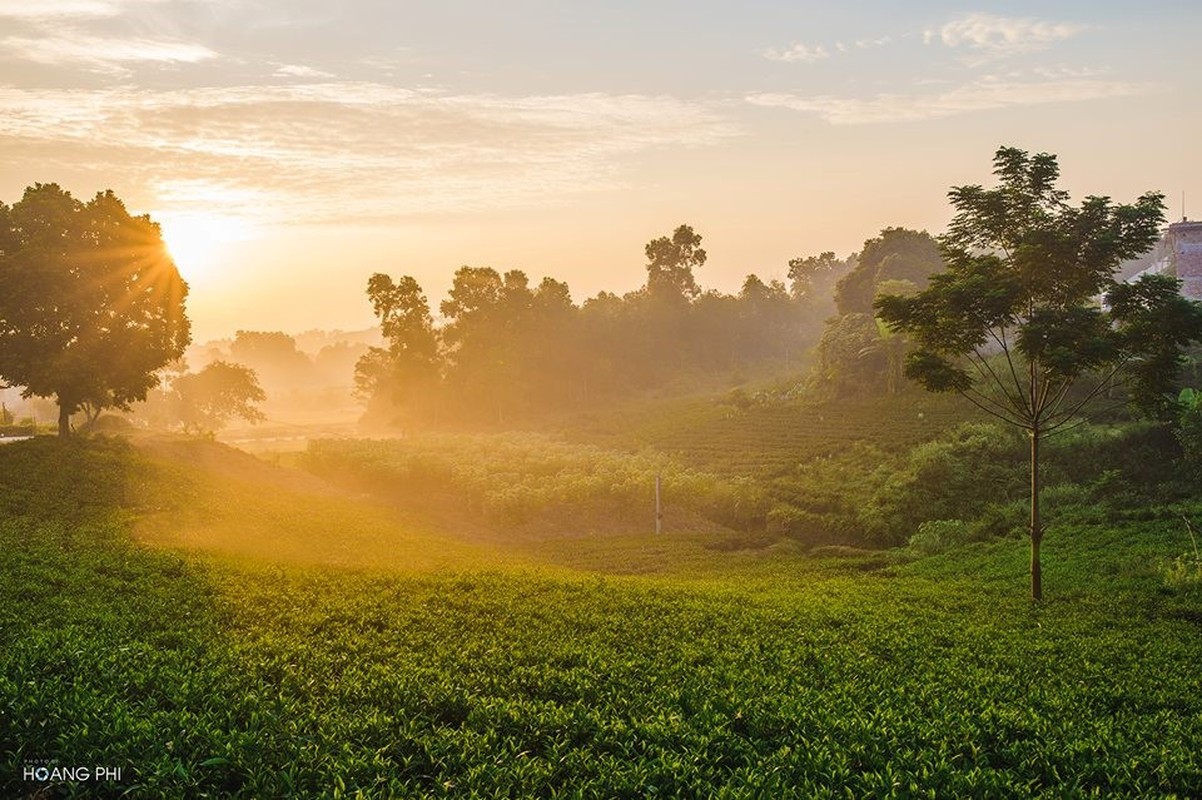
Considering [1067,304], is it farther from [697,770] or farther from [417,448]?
[417,448]

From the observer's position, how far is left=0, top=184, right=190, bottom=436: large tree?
3028cm

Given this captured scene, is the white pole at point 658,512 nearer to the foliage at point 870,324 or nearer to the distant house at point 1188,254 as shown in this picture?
the foliage at point 870,324

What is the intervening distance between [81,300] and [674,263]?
7796 cm

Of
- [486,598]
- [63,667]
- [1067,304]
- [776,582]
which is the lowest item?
[776,582]

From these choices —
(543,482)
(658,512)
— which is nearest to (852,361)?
(543,482)

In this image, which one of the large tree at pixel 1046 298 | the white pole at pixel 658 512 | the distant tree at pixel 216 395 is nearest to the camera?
the large tree at pixel 1046 298

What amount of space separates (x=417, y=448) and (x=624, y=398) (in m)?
40.0

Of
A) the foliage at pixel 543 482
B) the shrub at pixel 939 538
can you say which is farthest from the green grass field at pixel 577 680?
the foliage at pixel 543 482

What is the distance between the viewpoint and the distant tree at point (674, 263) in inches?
3971

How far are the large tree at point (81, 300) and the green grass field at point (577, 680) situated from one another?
39.5 ft

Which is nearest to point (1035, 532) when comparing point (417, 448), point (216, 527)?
point (216, 527)

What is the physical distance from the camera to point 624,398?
88.2m

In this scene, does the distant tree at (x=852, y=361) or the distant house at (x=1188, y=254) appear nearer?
the distant house at (x=1188, y=254)

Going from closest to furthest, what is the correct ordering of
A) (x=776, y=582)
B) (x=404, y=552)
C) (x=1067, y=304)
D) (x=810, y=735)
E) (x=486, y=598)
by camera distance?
(x=810, y=735), (x=486, y=598), (x=1067, y=304), (x=776, y=582), (x=404, y=552)
